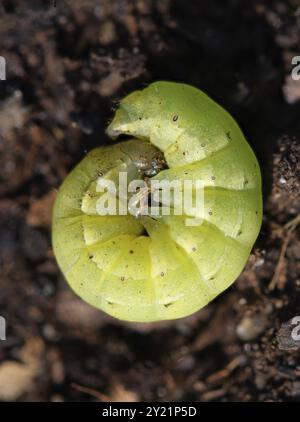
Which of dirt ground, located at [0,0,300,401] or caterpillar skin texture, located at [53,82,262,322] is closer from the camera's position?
caterpillar skin texture, located at [53,82,262,322]

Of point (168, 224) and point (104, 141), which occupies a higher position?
point (104, 141)

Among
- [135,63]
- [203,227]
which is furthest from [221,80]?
[203,227]

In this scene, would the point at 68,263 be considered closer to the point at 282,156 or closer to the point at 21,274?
the point at 21,274

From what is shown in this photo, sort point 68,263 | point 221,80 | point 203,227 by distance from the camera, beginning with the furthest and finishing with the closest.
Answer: point 221,80
point 68,263
point 203,227

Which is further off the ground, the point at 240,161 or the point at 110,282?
the point at 240,161

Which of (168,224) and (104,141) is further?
(104,141)
